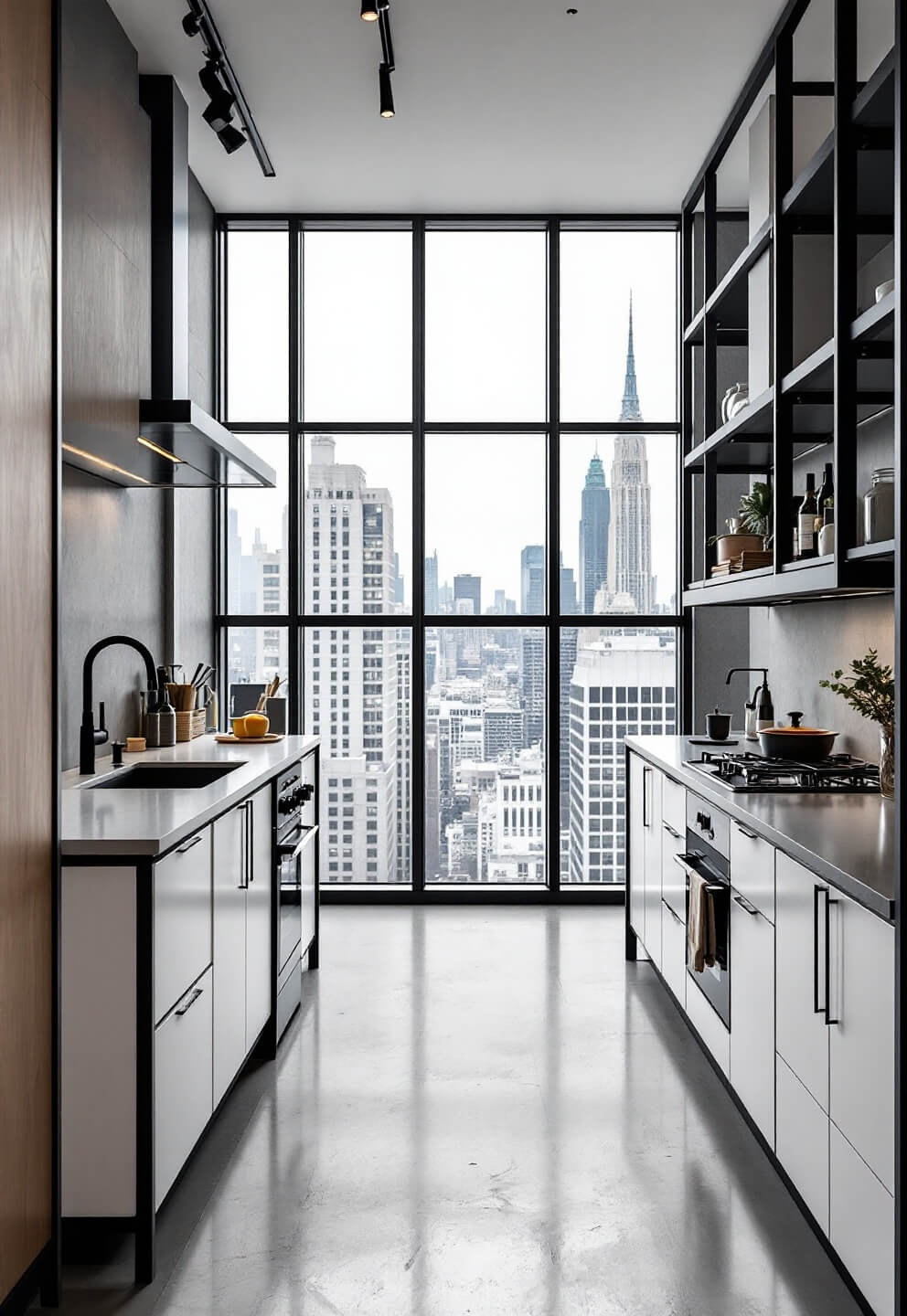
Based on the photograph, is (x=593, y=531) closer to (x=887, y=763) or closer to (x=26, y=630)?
(x=887, y=763)

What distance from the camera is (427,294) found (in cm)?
527

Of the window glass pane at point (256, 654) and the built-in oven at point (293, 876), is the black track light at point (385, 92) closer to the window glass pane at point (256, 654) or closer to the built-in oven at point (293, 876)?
the built-in oven at point (293, 876)

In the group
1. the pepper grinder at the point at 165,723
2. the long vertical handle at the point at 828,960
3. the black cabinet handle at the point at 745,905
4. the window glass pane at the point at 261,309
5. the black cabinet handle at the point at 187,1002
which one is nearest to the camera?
the long vertical handle at the point at 828,960

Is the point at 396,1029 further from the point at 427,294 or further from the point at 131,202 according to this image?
the point at 427,294

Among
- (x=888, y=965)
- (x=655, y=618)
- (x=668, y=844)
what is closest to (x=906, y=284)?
(x=888, y=965)

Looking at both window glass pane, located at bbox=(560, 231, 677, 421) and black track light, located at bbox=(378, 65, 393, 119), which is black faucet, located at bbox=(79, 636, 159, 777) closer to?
black track light, located at bbox=(378, 65, 393, 119)

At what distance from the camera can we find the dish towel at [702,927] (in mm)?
2824

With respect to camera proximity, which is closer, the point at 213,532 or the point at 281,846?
the point at 281,846

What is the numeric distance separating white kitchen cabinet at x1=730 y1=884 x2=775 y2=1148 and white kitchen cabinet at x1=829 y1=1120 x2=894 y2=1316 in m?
0.40

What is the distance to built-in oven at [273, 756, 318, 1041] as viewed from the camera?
10.9 feet

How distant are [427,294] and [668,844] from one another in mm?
3147

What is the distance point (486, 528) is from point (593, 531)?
21.4 inches

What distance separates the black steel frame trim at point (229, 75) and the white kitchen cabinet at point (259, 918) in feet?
7.99

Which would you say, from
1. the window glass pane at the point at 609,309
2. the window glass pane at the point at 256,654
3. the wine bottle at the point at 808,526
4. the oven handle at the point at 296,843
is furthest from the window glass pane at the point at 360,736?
the wine bottle at the point at 808,526
